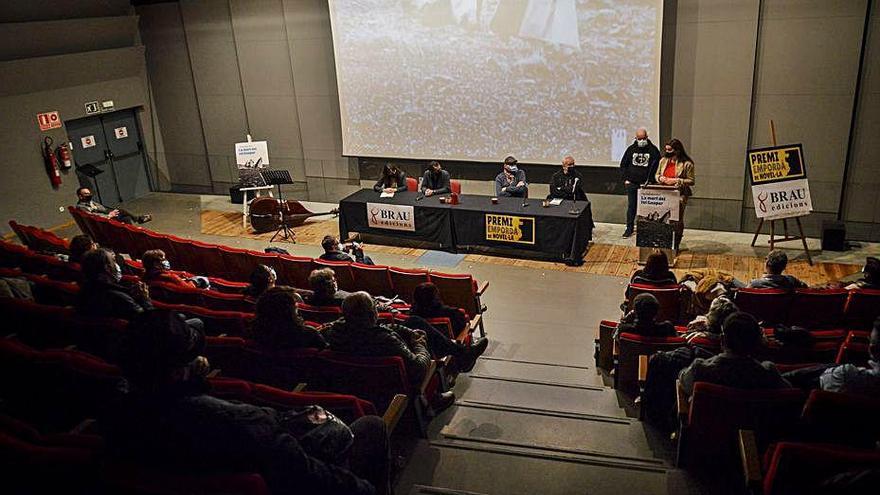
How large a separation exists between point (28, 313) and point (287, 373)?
196cm

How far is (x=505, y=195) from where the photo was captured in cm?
872

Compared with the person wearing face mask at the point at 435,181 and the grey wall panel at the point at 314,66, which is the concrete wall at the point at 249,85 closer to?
the grey wall panel at the point at 314,66

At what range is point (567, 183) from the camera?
8359 mm

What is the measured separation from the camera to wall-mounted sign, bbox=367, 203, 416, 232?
8.52 m

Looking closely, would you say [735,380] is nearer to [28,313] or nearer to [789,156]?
[28,313]

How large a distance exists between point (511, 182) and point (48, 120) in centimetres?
699

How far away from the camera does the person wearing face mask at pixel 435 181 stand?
29.0ft

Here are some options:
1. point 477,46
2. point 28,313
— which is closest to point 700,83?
point 477,46

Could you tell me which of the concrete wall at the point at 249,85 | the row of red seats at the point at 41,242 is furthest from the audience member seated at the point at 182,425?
the concrete wall at the point at 249,85

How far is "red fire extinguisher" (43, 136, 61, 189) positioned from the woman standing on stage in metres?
8.60

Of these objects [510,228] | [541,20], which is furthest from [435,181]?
[541,20]

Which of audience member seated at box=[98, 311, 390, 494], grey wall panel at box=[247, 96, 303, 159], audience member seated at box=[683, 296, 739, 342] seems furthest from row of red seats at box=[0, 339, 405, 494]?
grey wall panel at box=[247, 96, 303, 159]

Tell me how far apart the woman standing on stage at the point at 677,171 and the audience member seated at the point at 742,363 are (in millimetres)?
4577

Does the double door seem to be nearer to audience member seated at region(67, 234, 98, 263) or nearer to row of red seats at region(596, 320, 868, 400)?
audience member seated at region(67, 234, 98, 263)
